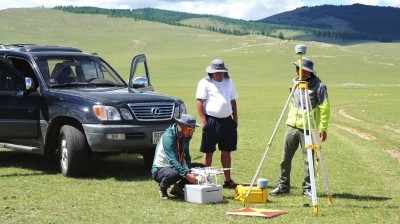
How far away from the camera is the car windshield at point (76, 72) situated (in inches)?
465

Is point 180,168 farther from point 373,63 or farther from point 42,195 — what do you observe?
point 373,63

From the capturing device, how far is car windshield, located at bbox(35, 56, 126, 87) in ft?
38.7

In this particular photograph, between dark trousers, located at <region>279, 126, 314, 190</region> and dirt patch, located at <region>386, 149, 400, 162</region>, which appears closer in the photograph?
dark trousers, located at <region>279, 126, 314, 190</region>

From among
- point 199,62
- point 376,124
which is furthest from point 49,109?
point 199,62

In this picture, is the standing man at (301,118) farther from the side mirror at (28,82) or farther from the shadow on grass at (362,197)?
the side mirror at (28,82)

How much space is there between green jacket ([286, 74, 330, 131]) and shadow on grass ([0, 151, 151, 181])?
310 centimetres

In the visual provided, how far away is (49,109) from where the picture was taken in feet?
36.8

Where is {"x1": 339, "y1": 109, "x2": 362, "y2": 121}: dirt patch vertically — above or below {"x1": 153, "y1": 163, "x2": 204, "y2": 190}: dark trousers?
below

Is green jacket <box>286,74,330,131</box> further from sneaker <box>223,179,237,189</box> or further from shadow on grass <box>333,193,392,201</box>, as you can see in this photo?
sneaker <box>223,179,237,189</box>

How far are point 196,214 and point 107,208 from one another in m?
1.27

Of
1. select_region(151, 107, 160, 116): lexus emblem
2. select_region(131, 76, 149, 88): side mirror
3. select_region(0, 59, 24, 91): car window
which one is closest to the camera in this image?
select_region(151, 107, 160, 116): lexus emblem

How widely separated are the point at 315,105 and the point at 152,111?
3.09 m

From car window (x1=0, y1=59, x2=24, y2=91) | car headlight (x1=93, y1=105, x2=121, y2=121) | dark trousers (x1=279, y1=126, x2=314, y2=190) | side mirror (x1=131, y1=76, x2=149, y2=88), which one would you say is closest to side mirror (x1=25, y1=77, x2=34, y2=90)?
car window (x1=0, y1=59, x2=24, y2=91)

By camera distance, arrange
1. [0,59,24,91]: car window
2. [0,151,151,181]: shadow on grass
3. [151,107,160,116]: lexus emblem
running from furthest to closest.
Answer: [0,59,24,91]: car window
[0,151,151,181]: shadow on grass
[151,107,160,116]: lexus emblem
